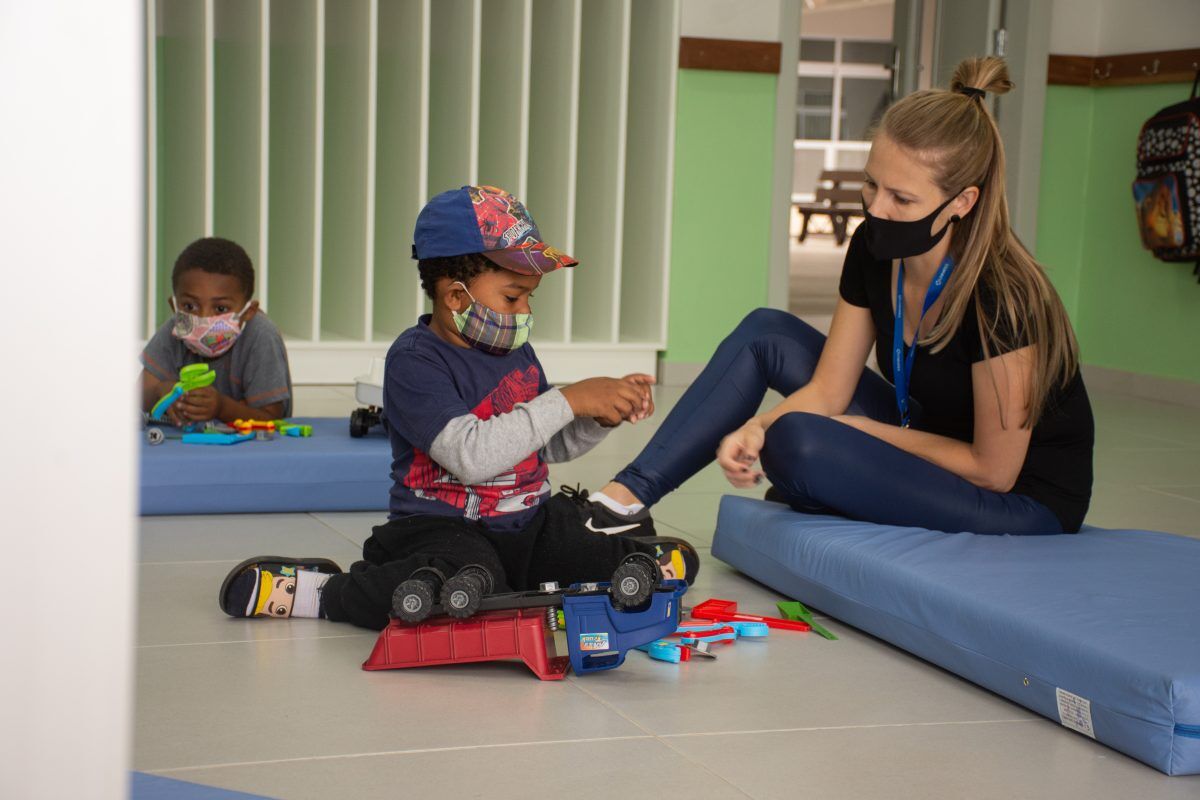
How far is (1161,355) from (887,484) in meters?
3.60

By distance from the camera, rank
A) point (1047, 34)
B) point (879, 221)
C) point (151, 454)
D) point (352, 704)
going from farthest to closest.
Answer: point (1047, 34) < point (151, 454) < point (879, 221) < point (352, 704)

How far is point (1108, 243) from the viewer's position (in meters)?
5.69

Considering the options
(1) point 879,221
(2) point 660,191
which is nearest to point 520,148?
(2) point 660,191

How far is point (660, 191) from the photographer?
5305 millimetres

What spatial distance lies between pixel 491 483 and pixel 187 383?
117 centimetres

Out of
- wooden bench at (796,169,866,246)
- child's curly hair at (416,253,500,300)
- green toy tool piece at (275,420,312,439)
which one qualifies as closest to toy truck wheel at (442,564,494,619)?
child's curly hair at (416,253,500,300)

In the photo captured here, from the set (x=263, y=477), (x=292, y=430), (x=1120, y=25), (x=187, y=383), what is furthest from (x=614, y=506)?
(x=1120, y=25)

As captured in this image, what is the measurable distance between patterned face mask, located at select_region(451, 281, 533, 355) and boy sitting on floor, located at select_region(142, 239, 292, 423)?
110cm

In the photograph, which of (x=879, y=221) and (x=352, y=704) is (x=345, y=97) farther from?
(x=352, y=704)

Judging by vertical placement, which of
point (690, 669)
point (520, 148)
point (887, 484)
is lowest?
point (690, 669)

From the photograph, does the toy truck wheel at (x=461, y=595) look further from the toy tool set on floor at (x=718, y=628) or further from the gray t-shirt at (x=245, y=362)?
the gray t-shirt at (x=245, y=362)

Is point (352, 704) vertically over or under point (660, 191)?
under

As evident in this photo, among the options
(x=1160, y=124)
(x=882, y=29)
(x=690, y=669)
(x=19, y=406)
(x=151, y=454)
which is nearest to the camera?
(x=19, y=406)

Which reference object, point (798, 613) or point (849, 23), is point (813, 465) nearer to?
point (798, 613)
